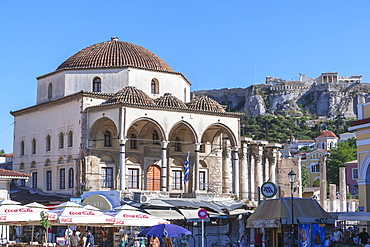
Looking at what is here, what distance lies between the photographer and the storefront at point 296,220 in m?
25.2

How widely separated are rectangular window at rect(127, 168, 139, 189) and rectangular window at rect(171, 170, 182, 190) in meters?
2.84

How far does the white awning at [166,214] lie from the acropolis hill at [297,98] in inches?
5439

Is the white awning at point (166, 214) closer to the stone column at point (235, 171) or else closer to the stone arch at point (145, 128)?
the stone arch at point (145, 128)

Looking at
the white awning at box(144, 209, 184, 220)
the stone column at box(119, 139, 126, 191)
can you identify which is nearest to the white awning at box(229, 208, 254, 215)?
the white awning at box(144, 209, 184, 220)

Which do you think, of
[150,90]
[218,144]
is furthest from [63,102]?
[218,144]

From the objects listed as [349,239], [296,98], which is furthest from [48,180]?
[296,98]

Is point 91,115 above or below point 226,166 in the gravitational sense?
above

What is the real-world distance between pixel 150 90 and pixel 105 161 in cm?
622

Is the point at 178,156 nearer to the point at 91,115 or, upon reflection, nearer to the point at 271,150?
the point at 91,115

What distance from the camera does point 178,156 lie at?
47906mm

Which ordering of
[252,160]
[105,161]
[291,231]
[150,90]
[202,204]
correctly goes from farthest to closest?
[252,160], [150,90], [105,161], [202,204], [291,231]

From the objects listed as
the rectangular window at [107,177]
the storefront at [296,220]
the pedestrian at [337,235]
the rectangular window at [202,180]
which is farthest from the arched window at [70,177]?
the storefront at [296,220]

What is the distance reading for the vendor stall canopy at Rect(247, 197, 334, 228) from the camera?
82.5ft

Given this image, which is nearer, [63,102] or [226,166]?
[63,102]
